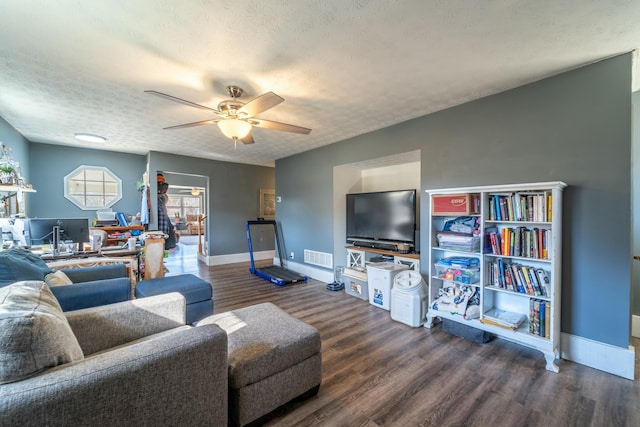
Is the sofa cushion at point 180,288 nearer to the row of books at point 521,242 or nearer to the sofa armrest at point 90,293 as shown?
the sofa armrest at point 90,293

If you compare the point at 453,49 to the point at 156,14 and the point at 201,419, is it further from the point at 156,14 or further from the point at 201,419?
the point at 201,419

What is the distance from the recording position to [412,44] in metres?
1.88

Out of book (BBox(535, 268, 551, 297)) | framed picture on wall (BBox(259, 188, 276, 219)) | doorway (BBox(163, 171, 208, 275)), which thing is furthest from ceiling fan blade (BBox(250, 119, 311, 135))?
framed picture on wall (BBox(259, 188, 276, 219))

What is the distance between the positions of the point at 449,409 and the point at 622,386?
54.2 inches

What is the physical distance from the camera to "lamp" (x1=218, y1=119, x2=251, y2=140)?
2.40 m

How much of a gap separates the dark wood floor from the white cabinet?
223mm

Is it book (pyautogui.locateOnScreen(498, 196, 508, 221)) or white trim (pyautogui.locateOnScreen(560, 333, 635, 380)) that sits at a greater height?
book (pyautogui.locateOnScreen(498, 196, 508, 221))

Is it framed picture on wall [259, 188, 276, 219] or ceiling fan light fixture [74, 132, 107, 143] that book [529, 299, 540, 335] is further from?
ceiling fan light fixture [74, 132, 107, 143]

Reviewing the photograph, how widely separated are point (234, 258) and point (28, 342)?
5.68 metres

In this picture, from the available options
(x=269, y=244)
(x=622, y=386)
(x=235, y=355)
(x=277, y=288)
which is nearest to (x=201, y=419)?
(x=235, y=355)

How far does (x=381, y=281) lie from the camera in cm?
340

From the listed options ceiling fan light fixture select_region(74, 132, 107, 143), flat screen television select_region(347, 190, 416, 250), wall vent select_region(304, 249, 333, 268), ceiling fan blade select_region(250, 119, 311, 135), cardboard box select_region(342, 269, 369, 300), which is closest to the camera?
ceiling fan blade select_region(250, 119, 311, 135)

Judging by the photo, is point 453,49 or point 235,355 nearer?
point 235,355

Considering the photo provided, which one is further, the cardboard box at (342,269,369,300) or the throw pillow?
the cardboard box at (342,269,369,300)
